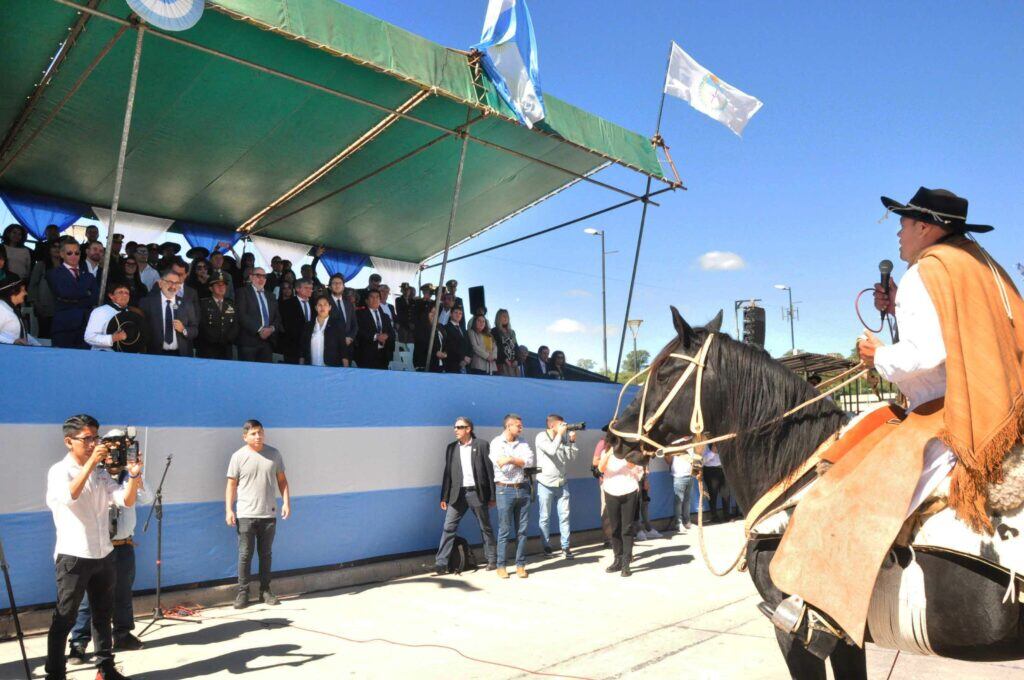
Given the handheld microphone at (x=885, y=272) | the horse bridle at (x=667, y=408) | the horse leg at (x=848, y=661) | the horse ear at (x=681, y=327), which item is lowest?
the horse leg at (x=848, y=661)

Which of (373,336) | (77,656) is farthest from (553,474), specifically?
(77,656)

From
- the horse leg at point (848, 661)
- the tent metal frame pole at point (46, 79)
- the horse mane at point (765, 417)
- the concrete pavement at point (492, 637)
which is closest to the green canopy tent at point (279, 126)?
the tent metal frame pole at point (46, 79)

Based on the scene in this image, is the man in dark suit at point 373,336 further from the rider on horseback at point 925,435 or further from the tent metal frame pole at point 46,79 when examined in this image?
the rider on horseback at point 925,435

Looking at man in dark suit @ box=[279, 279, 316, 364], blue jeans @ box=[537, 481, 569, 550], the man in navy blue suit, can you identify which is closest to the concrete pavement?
blue jeans @ box=[537, 481, 569, 550]

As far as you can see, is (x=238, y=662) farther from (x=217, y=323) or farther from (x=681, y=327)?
(x=681, y=327)

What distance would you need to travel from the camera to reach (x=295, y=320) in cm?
991

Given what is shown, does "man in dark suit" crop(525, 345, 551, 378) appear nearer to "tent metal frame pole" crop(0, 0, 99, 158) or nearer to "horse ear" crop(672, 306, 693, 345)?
"tent metal frame pole" crop(0, 0, 99, 158)

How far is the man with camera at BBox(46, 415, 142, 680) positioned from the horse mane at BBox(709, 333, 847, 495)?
4202 mm

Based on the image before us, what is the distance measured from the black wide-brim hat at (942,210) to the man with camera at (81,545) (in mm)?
5194

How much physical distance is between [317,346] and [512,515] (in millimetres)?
3539

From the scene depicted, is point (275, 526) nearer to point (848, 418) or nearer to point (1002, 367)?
point (848, 418)

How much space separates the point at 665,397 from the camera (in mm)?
3951

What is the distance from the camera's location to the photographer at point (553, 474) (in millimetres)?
10906

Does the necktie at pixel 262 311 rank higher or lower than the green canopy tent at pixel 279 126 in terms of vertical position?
lower
